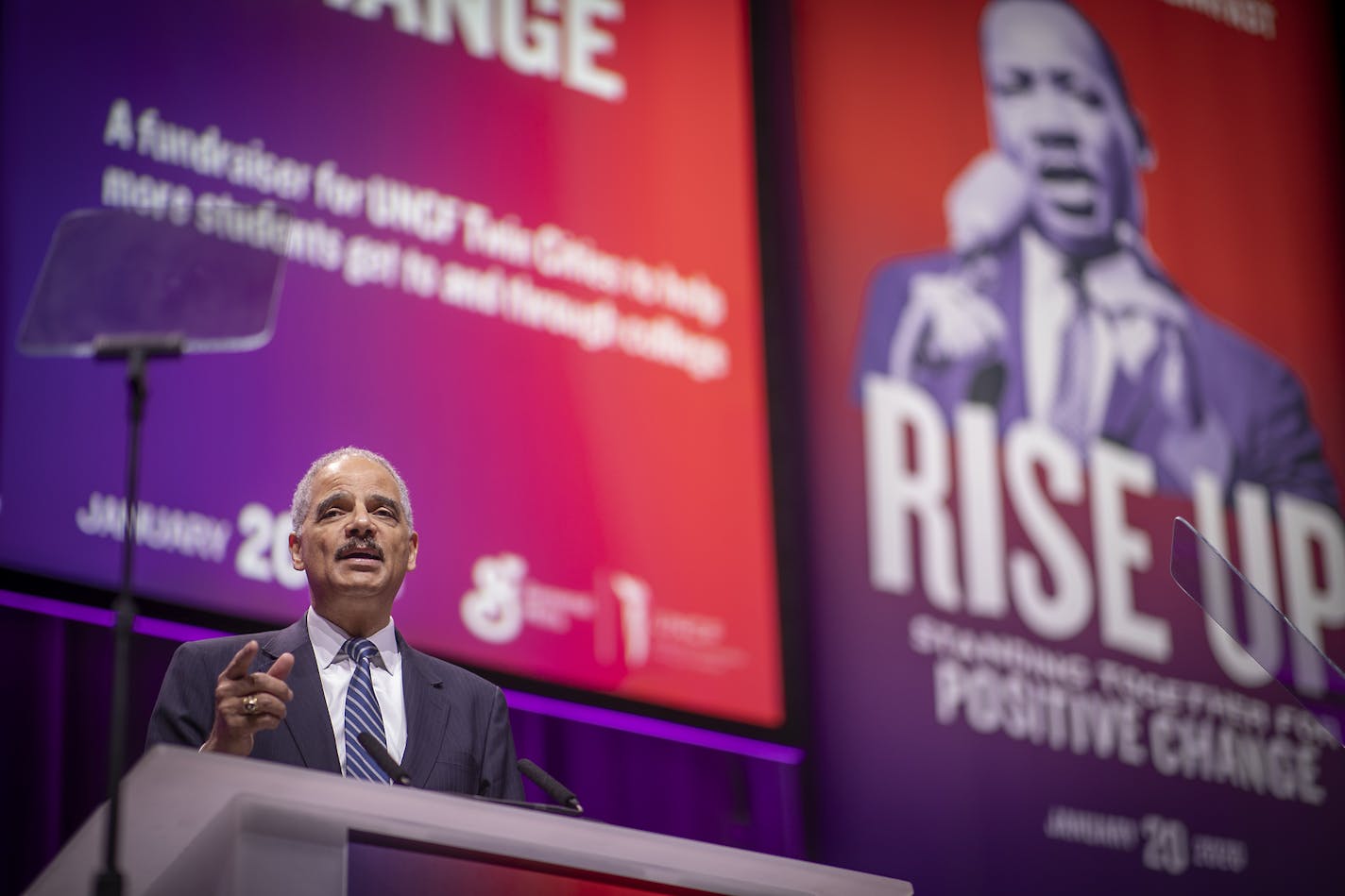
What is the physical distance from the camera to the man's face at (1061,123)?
507 centimetres

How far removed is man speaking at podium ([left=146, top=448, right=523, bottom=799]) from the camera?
6.73 ft

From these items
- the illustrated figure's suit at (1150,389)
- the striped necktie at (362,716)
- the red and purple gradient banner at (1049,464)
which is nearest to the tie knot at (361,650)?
the striped necktie at (362,716)

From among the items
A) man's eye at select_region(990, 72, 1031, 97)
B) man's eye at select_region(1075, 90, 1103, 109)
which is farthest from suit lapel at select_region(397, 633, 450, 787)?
man's eye at select_region(1075, 90, 1103, 109)

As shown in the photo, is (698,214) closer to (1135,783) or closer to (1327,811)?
(1135,783)

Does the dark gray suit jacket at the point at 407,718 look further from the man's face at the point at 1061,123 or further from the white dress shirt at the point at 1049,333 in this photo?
the man's face at the point at 1061,123

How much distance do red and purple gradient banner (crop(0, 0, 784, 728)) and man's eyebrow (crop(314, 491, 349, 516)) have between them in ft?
3.14

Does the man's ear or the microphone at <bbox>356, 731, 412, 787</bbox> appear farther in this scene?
the man's ear

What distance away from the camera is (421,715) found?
2164 millimetres

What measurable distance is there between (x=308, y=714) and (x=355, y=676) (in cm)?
10

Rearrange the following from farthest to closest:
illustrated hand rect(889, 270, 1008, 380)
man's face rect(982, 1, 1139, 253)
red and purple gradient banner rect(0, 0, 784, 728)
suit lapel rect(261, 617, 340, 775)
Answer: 1. man's face rect(982, 1, 1139, 253)
2. illustrated hand rect(889, 270, 1008, 380)
3. red and purple gradient banner rect(0, 0, 784, 728)
4. suit lapel rect(261, 617, 340, 775)

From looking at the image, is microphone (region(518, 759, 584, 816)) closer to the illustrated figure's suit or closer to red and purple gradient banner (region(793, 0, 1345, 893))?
red and purple gradient banner (region(793, 0, 1345, 893))

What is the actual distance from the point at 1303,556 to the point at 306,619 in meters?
3.66

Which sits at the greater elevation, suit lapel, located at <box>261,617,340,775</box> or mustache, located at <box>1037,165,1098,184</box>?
mustache, located at <box>1037,165,1098,184</box>

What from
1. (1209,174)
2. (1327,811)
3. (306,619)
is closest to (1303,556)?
(1327,811)
